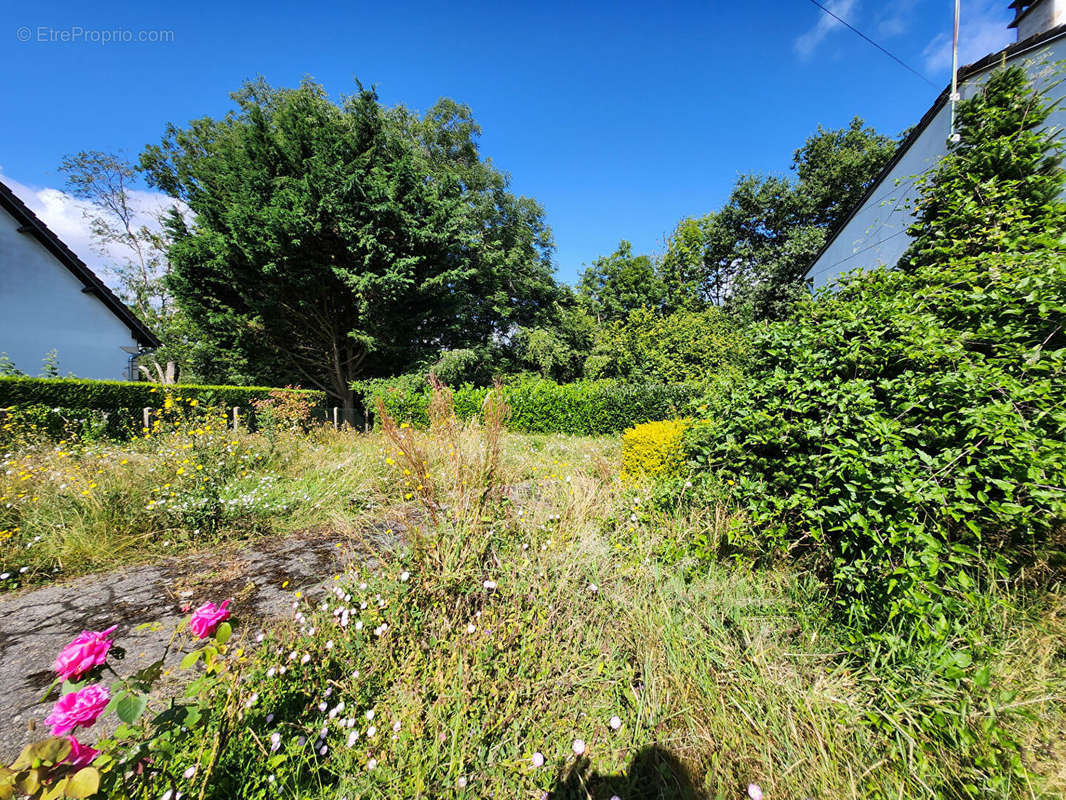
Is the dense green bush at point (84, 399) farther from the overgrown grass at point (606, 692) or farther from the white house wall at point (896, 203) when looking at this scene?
the white house wall at point (896, 203)

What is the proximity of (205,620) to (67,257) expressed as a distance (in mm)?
19031

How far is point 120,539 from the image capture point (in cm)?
355

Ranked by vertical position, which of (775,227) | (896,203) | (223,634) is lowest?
(223,634)

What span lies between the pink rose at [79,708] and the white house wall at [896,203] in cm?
604

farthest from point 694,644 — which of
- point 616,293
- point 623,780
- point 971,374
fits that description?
point 616,293

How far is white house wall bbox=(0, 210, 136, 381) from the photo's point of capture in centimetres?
1151

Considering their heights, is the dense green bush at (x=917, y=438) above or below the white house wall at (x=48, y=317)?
below

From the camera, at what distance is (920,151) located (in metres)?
7.44

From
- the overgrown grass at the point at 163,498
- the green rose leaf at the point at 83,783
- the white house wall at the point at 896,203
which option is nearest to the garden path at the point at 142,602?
the overgrown grass at the point at 163,498

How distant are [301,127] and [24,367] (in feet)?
36.8

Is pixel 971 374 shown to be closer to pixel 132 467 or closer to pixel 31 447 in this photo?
pixel 132 467

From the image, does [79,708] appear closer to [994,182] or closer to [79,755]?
[79,755]

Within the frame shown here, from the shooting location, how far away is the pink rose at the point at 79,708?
2.91 ft

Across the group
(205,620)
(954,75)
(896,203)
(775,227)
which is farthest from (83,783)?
(775,227)
